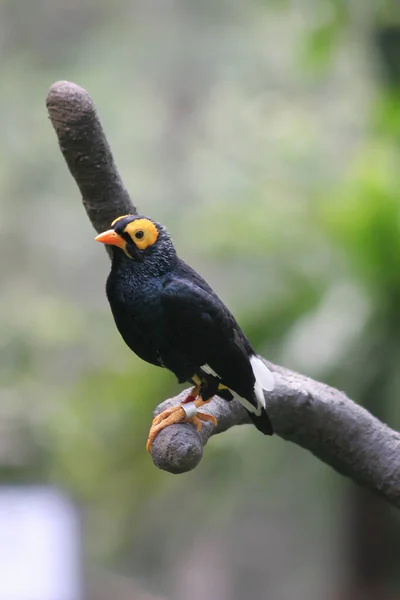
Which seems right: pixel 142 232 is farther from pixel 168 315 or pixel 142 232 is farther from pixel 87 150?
pixel 87 150

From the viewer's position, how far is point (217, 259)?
567 centimetres

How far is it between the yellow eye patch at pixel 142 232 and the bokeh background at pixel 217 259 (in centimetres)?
247

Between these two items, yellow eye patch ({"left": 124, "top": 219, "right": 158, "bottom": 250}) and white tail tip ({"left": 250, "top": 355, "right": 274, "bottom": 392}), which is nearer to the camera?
yellow eye patch ({"left": 124, "top": 219, "right": 158, "bottom": 250})

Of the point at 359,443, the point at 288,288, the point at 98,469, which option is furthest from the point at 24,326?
the point at 359,443

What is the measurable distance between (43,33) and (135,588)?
5014mm

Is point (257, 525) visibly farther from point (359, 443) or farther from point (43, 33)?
point (359, 443)

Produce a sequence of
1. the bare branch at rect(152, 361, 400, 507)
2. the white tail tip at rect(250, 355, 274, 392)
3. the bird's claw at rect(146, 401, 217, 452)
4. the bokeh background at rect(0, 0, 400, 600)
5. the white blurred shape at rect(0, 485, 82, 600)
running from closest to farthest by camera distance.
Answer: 1. the bird's claw at rect(146, 401, 217, 452)
2. the white tail tip at rect(250, 355, 274, 392)
3. the bare branch at rect(152, 361, 400, 507)
4. the white blurred shape at rect(0, 485, 82, 600)
5. the bokeh background at rect(0, 0, 400, 600)

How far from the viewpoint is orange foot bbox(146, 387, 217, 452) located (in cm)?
170

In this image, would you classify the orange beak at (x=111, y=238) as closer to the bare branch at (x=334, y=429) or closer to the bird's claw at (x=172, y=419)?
the bird's claw at (x=172, y=419)

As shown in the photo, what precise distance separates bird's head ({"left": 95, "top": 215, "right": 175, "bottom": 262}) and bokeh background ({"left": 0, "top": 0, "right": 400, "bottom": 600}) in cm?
245

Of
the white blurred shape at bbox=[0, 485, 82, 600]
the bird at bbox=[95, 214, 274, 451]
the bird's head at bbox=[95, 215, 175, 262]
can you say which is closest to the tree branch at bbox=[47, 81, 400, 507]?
the bird at bbox=[95, 214, 274, 451]

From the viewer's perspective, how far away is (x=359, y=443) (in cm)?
203

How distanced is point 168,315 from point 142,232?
0.57 feet

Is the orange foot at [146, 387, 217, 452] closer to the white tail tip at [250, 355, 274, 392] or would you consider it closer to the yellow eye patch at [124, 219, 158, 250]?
the white tail tip at [250, 355, 274, 392]
